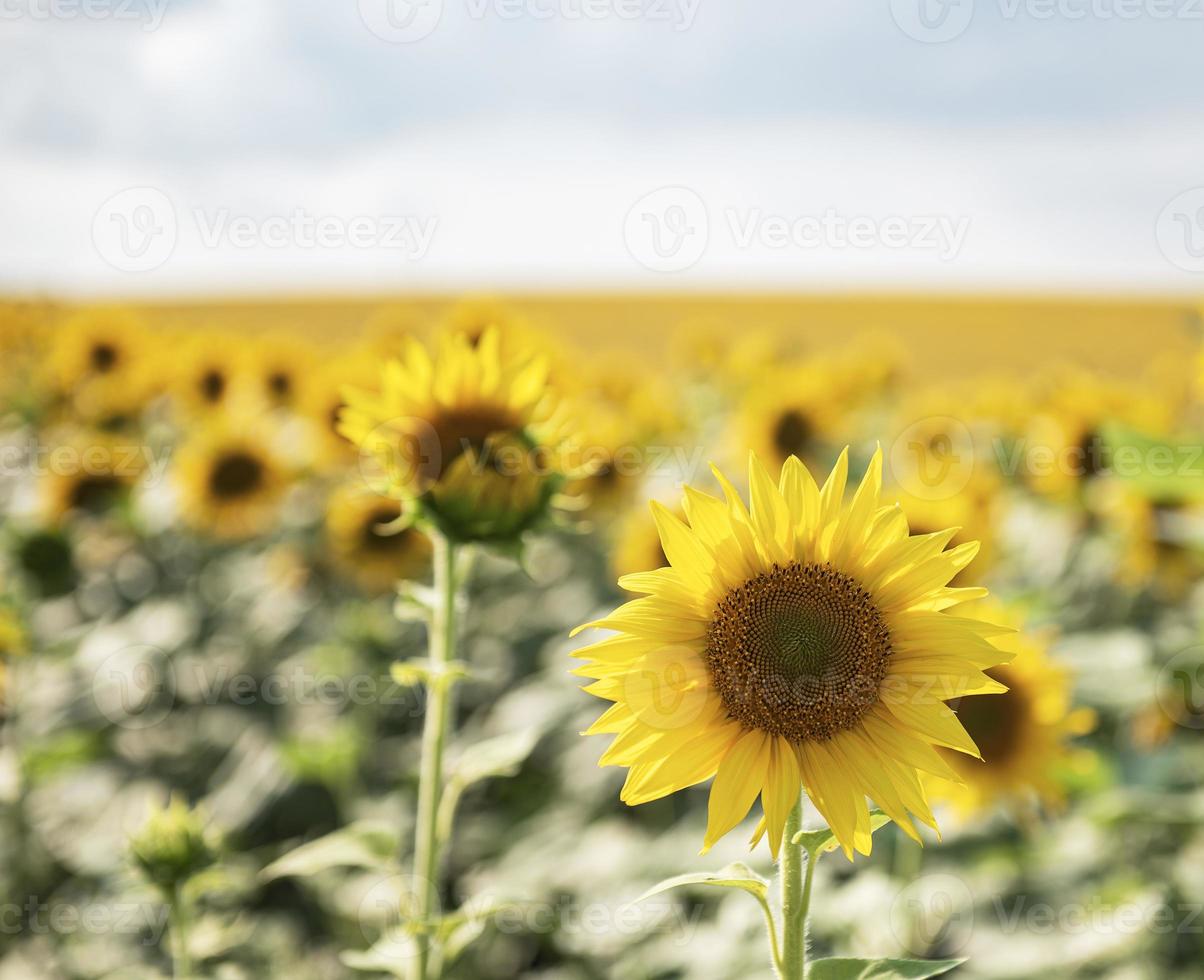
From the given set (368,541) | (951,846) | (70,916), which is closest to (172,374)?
(368,541)

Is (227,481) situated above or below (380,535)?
above

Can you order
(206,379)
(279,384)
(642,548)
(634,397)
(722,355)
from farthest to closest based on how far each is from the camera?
(722,355) < (634,397) < (206,379) < (279,384) < (642,548)

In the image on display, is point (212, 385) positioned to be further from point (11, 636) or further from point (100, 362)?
point (11, 636)

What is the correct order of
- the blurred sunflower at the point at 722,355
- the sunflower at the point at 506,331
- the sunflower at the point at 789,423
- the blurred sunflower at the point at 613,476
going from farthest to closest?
the blurred sunflower at the point at 722,355 < the sunflower at the point at 789,423 < the blurred sunflower at the point at 613,476 < the sunflower at the point at 506,331

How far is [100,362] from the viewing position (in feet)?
21.7

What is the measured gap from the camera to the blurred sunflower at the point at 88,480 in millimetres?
4777

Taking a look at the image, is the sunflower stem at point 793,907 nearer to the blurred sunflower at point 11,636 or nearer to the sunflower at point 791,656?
the sunflower at point 791,656

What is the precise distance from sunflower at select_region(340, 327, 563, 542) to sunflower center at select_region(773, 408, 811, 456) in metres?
2.95

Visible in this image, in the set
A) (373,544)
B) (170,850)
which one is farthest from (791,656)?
(373,544)

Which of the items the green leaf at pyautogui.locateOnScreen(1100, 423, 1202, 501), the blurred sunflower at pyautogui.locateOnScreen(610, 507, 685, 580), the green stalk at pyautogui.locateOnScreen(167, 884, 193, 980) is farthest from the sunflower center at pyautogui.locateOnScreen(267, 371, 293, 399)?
the green leaf at pyautogui.locateOnScreen(1100, 423, 1202, 501)

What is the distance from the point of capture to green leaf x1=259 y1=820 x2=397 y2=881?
62.1 inches

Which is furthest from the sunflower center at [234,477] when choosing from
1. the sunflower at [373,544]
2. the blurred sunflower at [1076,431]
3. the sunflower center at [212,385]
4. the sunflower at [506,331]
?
the blurred sunflower at [1076,431]

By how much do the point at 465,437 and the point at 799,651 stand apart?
0.91 meters

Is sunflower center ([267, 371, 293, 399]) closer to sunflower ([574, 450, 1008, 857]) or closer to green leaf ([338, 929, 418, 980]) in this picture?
green leaf ([338, 929, 418, 980])
